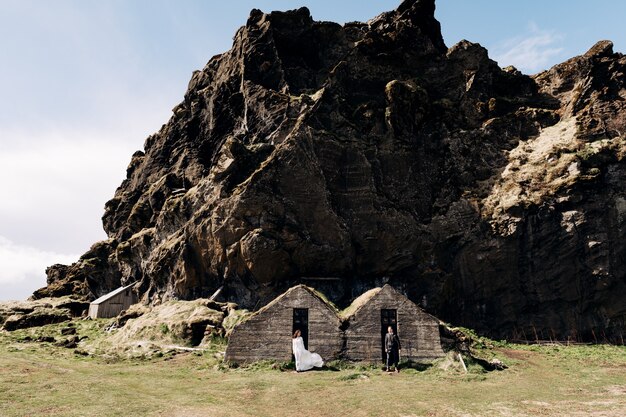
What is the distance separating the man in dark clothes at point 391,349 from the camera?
2307 cm

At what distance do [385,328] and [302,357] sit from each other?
512cm

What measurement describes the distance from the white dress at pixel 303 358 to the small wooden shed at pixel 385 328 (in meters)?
1.73

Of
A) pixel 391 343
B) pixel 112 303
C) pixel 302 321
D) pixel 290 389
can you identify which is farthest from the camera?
pixel 112 303

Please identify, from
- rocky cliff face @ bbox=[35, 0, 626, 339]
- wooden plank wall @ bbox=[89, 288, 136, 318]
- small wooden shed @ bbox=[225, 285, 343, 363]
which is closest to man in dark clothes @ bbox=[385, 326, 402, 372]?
small wooden shed @ bbox=[225, 285, 343, 363]

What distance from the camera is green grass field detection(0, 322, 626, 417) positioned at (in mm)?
15523

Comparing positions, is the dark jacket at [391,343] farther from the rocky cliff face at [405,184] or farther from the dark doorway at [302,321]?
the rocky cliff face at [405,184]

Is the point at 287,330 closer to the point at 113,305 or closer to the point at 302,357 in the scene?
the point at 302,357

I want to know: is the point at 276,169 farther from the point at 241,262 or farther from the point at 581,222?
the point at 581,222

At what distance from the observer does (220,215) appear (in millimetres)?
39781

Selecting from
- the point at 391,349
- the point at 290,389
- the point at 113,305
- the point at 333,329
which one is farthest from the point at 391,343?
the point at 113,305

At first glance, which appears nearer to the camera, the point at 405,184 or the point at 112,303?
the point at 405,184

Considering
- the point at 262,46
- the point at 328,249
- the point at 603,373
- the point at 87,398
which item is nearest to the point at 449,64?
the point at 262,46

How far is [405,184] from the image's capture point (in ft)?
147

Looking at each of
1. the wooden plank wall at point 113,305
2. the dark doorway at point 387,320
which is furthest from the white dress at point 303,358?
the wooden plank wall at point 113,305
